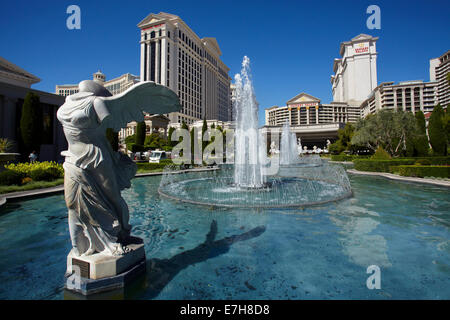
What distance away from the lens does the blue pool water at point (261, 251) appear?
3127 mm

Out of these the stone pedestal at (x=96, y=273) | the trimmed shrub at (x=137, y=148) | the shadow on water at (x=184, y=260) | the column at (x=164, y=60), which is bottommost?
the shadow on water at (x=184, y=260)

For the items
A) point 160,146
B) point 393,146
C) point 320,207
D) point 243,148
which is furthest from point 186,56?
point 320,207

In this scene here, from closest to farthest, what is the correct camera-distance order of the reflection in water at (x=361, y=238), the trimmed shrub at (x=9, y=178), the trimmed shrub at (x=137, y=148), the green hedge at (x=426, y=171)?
the reflection in water at (x=361, y=238), the trimmed shrub at (x=9, y=178), the green hedge at (x=426, y=171), the trimmed shrub at (x=137, y=148)

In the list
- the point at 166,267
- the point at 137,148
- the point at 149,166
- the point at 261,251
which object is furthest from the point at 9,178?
the point at 137,148

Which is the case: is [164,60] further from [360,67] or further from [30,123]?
[360,67]

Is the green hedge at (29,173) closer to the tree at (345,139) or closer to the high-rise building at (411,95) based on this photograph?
the tree at (345,139)

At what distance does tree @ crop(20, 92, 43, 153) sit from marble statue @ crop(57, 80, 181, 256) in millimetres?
21094

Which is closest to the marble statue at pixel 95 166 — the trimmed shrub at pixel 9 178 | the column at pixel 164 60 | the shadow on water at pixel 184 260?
the shadow on water at pixel 184 260

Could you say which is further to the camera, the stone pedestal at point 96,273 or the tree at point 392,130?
the tree at point 392,130

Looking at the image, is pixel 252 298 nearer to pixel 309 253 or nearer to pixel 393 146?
pixel 309 253

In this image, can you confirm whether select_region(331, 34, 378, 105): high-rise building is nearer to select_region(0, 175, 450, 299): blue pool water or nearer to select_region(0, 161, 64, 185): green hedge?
select_region(0, 175, 450, 299): blue pool water

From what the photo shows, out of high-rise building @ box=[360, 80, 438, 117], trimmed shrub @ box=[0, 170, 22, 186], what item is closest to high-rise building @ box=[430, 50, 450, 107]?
high-rise building @ box=[360, 80, 438, 117]

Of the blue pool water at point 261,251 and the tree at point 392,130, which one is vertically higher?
the tree at point 392,130

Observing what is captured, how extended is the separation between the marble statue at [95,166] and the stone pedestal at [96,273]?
0.31ft
